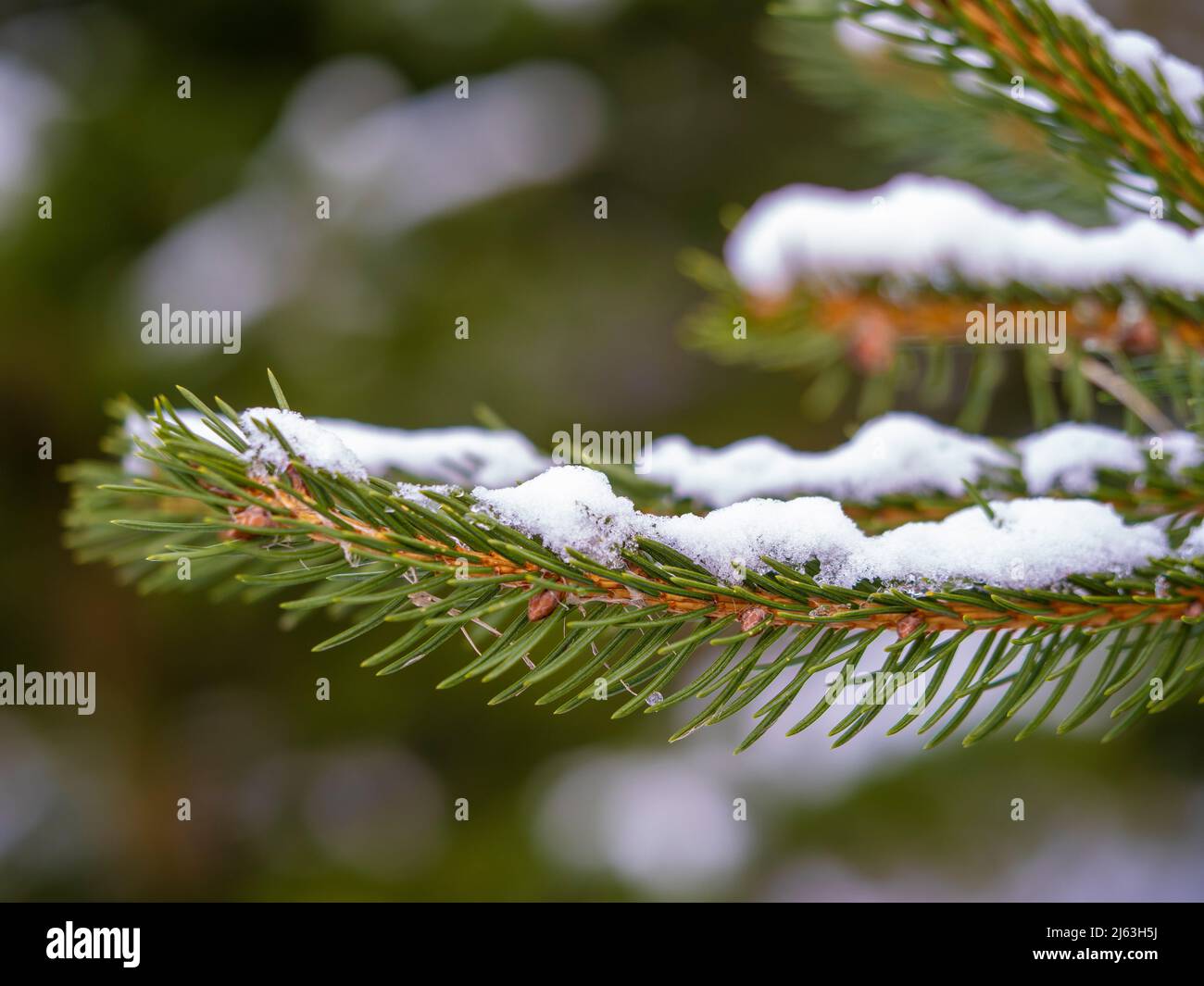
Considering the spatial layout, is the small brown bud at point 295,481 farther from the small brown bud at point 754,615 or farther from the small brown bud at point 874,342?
the small brown bud at point 874,342

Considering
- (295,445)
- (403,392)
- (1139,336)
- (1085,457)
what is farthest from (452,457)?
(403,392)

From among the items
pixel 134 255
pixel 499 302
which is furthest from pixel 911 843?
pixel 134 255

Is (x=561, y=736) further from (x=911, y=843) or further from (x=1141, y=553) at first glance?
(x=1141, y=553)

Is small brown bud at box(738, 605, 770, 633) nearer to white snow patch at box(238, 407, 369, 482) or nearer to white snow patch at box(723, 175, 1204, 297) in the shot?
white snow patch at box(238, 407, 369, 482)

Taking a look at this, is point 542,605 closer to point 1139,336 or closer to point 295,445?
point 295,445

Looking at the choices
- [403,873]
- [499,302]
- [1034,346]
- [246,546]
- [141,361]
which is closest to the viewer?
[246,546]

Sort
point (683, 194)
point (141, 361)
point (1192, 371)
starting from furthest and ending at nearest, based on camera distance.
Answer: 1. point (683, 194)
2. point (141, 361)
3. point (1192, 371)

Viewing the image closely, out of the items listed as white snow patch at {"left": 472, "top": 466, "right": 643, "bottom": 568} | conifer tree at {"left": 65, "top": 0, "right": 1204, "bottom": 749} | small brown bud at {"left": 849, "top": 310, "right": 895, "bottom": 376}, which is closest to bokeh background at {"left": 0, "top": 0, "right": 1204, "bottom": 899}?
small brown bud at {"left": 849, "top": 310, "right": 895, "bottom": 376}
